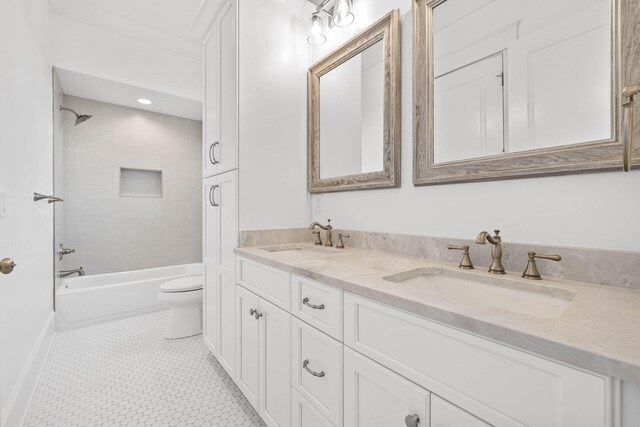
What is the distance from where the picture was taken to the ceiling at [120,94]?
267 centimetres

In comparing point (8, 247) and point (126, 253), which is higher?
point (8, 247)

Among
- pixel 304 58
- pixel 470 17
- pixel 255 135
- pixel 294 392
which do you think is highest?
pixel 304 58

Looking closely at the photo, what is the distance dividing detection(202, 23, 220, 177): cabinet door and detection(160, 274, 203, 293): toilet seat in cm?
101

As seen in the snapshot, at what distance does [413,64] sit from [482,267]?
0.94m

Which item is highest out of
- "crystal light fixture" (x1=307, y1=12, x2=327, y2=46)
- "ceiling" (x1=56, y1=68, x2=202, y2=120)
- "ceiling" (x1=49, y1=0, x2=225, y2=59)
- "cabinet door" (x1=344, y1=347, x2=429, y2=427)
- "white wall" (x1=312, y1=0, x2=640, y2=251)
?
"ceiling" (x1=49, y1=0, x2=225, y2=59)

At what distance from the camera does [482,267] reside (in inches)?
41.4

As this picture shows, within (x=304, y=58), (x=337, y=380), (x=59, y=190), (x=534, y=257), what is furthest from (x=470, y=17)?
(x=59, y=190)

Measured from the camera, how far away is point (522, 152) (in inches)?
37.7

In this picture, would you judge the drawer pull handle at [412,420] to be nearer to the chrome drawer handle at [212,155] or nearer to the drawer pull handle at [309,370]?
the drawer pull handle at [309,370]

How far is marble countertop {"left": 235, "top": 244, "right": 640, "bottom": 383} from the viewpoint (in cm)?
41

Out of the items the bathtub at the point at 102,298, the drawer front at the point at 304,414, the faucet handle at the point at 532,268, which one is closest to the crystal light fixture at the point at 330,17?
the faucet handle at the point at 532,268

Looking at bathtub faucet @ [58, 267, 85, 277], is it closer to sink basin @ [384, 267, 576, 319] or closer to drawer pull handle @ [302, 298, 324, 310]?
drawer pull handle @ [302, 298, 324, 310]

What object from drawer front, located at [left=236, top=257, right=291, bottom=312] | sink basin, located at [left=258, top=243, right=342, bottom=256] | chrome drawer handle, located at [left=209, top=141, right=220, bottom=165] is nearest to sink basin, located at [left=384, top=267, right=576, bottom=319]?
drawer front, located at [left=236, top=257, right=291, bottom=312]

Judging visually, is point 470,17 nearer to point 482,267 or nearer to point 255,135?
point 482,267
